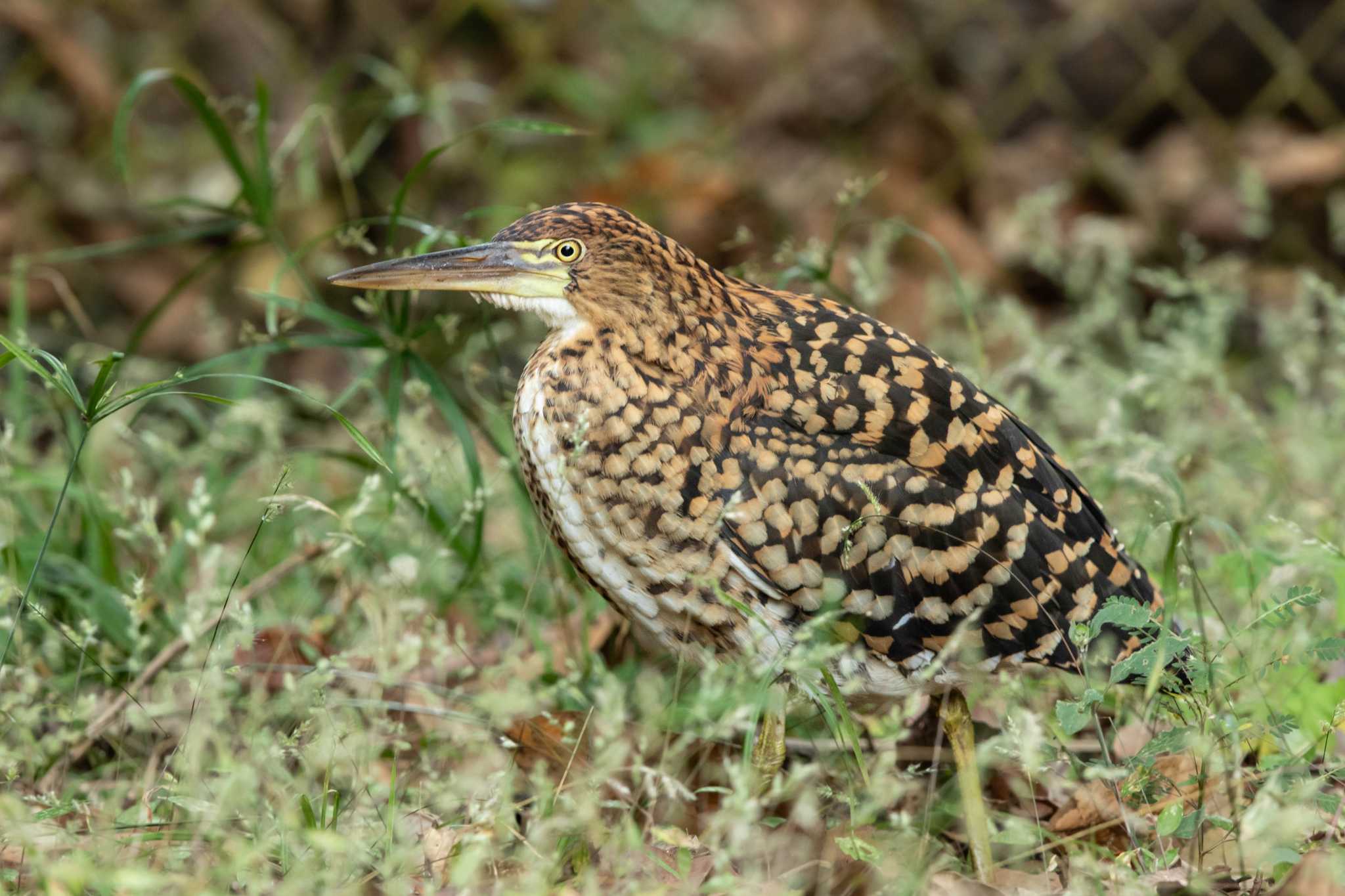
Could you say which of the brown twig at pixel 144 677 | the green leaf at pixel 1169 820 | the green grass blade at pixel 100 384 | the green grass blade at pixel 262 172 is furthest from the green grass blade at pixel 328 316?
the green leaf at pixel 1169 820

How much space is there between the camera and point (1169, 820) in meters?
2.30

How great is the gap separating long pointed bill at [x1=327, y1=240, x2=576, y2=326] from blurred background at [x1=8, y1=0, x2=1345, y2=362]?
292 centimetres

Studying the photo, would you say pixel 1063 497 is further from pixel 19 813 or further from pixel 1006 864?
pixel 19 813

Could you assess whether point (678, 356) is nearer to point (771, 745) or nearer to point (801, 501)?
point (801, 501)

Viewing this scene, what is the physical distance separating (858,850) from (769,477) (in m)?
0.72

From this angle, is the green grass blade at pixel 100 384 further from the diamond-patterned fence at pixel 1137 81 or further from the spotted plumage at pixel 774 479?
the diamond-patterned fence at pixel 1137 81

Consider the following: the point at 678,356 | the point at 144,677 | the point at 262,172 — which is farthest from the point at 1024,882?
the point at 262,172

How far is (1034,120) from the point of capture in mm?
6734

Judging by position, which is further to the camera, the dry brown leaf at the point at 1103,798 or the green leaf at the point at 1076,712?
the dry brown leaf at the point at 1103,798

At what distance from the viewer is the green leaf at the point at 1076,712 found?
2221 millimetres

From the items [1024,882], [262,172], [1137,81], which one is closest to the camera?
[1024,882]

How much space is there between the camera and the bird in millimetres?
2576

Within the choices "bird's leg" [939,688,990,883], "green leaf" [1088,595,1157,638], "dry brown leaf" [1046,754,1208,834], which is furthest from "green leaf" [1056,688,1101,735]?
"dry brown leaf" [1046,754,1208,834]

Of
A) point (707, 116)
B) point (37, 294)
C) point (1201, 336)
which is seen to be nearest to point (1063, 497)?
point (1201, 336)
